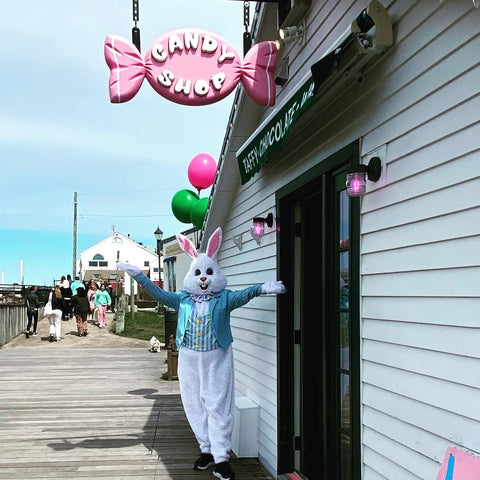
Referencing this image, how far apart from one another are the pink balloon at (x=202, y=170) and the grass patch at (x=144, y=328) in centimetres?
1083

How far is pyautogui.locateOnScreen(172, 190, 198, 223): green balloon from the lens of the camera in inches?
347

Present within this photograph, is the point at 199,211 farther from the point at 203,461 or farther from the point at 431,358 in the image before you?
the point at 431,358

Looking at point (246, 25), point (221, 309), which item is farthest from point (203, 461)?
point (246, 25)

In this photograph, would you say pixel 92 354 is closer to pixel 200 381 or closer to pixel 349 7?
pixel 200 381

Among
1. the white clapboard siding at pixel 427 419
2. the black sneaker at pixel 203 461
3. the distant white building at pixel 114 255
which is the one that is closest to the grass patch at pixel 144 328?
the black sneaker at pixel 203 461

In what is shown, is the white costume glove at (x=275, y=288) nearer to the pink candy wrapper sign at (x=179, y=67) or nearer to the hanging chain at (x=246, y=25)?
the pink candy wrapper sign at (x=179, y=67)

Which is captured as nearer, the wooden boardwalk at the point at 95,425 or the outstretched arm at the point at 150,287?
the wooden boardwalk at the point at 95,425

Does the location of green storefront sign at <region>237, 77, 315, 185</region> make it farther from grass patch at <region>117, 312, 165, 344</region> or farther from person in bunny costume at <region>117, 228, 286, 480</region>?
grass patch at <region>117, 312, 165, 344</region>

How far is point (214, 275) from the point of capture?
5332mm

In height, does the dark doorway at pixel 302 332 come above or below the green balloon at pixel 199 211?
below

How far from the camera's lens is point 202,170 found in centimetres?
845

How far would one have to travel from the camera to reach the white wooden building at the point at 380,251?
241 centimetres

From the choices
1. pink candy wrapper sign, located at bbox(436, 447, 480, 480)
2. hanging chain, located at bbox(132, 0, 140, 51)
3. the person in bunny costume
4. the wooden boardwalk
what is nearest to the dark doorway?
the person in bunny costume

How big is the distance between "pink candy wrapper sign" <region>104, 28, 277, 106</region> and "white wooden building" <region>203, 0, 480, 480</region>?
1.75 ft
